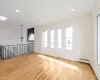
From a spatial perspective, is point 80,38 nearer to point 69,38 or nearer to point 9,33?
point 69,38

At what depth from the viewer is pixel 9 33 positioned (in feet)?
17.0

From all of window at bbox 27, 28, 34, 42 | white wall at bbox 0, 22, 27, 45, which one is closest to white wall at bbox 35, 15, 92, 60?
window at bbox 27, 28, 34, 42

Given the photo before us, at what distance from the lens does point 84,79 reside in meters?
2.05

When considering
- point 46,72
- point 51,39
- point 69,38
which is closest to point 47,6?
point 69,38

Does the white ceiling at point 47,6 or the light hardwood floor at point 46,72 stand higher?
the white ceiling at point 47,6

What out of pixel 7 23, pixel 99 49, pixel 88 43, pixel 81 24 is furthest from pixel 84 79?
pixel 7 23

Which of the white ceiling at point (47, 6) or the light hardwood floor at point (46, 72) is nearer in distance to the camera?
the light hardwood floor at point (46, 72)

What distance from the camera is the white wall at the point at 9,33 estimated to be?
15.7 feet

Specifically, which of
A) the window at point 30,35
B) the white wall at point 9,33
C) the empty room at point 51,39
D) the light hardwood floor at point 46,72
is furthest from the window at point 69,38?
the white wall at point 9,33

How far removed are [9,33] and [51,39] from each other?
3.35 m

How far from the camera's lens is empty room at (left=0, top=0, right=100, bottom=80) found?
90.7 inches

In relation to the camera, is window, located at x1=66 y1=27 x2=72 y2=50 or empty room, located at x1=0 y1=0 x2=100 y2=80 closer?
empty room, located at x1=0 y1=0 x2=100 y2=80

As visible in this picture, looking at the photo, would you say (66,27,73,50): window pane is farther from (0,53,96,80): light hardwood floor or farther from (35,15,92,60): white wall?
(0,53,96,80): light hardwood floor

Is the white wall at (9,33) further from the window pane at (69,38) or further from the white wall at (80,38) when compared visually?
the window pane at (69,38)
